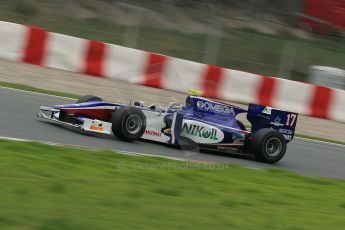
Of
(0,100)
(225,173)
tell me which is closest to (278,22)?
(0,100)

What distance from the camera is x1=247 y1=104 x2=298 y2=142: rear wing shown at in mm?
9516

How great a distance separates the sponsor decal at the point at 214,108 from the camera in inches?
359

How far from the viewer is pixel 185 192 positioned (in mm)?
6016

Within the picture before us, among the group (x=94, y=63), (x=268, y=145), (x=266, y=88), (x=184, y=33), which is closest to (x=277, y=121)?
(x=268, y=145)

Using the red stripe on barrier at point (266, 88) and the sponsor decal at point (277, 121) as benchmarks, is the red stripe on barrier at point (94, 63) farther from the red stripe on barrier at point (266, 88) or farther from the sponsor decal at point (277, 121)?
the sponsor decal at point (277, 121)

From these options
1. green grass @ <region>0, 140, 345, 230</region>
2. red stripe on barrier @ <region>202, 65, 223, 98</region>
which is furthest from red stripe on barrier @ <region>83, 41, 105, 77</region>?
green grass @ <region>0, 140, 345, 230</region>

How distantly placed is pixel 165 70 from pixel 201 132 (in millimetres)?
5205

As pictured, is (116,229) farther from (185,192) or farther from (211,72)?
(211,72)

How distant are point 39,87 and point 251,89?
14.4 feet

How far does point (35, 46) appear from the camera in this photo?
13.5m

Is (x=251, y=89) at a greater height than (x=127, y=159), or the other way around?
(x=251, y=89)

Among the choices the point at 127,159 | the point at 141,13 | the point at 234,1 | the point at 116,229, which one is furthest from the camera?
the point at 234,1

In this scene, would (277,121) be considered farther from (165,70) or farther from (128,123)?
(165,70)

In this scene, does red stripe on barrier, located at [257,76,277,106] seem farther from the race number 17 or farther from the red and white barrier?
the race number 17
